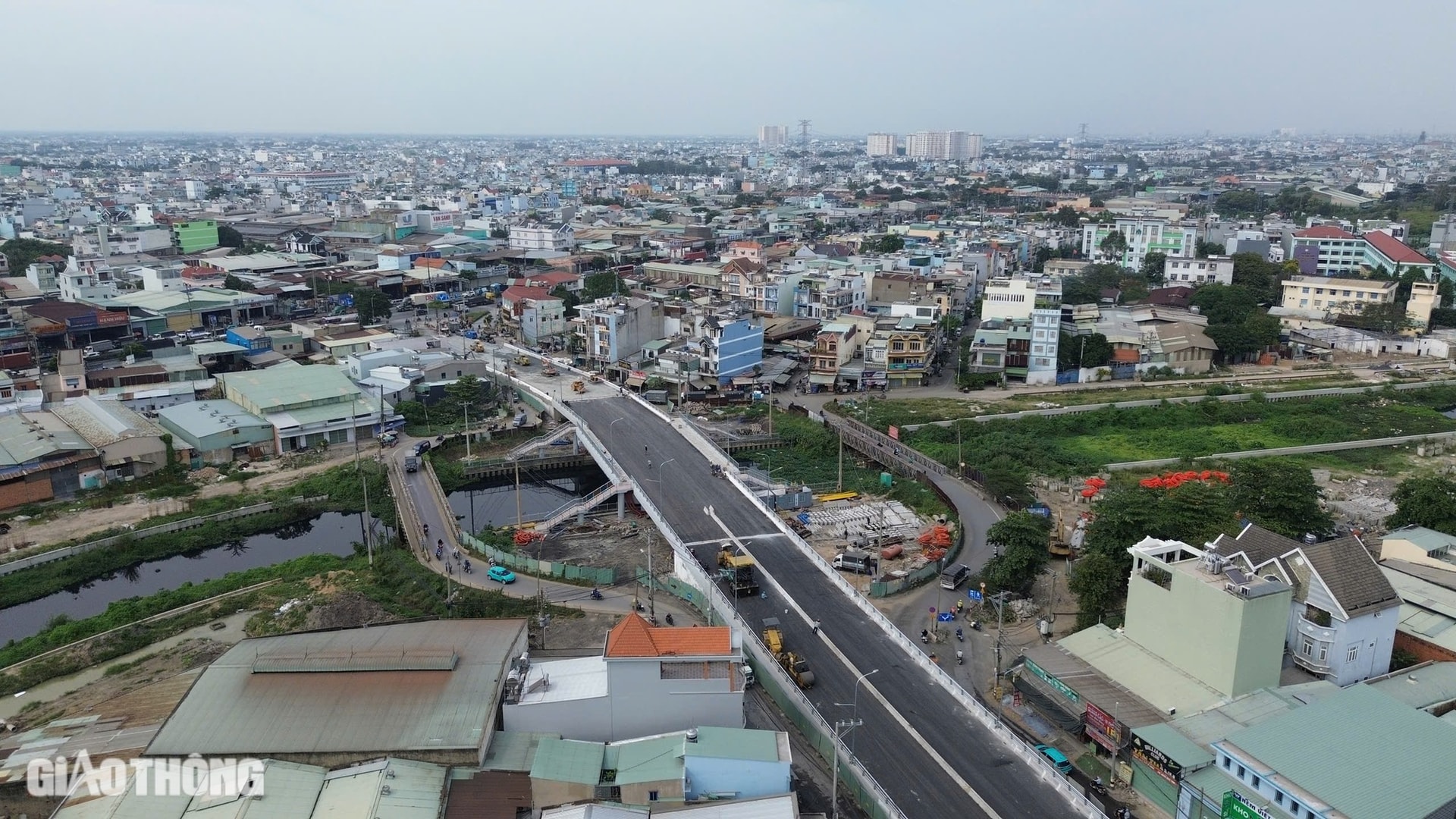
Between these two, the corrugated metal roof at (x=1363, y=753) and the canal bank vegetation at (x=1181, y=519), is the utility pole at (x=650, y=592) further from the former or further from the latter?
the corrugated metal roof at (x=1363, y=753)

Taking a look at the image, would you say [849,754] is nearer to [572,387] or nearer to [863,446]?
[863,446]

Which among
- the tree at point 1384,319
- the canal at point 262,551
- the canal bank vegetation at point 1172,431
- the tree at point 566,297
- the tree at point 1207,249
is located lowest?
the canal at point 262,551

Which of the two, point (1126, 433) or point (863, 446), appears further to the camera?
point (1126, 433)

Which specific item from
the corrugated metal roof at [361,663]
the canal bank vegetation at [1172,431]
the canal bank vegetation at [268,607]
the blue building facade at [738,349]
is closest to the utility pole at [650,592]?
the canal bank vegetation at [268,607]

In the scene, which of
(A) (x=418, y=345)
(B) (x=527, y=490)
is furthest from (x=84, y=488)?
(A) (x=418, y=345)

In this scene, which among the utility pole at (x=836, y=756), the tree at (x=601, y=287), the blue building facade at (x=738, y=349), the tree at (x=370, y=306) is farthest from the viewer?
the tree at (x=601, y=287)
